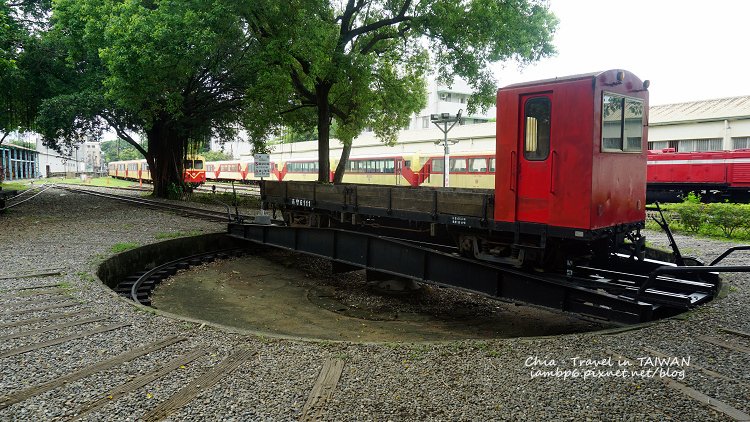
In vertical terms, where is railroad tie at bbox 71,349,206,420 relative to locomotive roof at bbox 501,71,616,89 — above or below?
below

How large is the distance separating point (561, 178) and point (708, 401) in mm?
3497

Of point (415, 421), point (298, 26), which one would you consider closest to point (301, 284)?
point (415, 421)

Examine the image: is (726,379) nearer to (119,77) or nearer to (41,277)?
(41,277)

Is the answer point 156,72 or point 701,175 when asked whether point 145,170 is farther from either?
point 701,175

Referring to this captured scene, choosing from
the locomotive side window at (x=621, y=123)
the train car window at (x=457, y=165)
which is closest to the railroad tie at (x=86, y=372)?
the locomotive side window at (x=621, y=123)

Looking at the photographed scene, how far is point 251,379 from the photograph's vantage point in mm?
4633

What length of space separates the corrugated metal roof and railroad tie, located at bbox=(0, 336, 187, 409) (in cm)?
2972

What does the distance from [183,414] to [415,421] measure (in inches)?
73.3

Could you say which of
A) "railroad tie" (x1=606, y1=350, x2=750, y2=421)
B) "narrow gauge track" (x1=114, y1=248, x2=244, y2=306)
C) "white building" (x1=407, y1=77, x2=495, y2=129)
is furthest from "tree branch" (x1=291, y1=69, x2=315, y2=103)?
"white building" (x1=407, y1=77, x2=495, y2=129)

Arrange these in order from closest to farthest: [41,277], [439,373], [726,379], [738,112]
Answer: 1. [726,379]
2. [439,373]
3. [41,277]
4. [738,112]

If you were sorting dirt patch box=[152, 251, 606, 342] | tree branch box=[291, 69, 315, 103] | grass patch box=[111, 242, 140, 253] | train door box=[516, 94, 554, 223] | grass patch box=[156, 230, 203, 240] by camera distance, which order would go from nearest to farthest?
1. train door box=[516, 94, 554, 223]
2. dirt patch box=[152, 251, 606, 342]
3. grass patch box=[111, 242, 140, 253]
4. grass patch box=[156, 230, 203, 240]
5. tree branch box=[291, 69, 315, 103]

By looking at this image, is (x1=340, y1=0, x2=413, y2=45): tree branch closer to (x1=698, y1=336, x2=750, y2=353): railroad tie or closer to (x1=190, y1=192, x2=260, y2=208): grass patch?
(x1=190, y1=192, x2=260, y2=208): grass patch

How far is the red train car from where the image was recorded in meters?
21.4

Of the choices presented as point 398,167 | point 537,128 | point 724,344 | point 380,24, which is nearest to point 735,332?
point 724,344
